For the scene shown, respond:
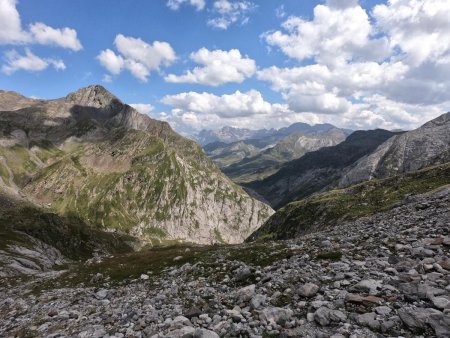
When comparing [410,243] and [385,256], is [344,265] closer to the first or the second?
[385,256]

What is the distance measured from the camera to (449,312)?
34.6ft

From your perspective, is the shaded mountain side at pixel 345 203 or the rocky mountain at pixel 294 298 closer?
the rocky mountain at pixel 294 298

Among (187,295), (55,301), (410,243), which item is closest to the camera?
(410,243)

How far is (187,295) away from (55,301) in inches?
577

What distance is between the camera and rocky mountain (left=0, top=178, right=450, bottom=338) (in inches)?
455

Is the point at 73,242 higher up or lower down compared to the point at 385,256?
lower down

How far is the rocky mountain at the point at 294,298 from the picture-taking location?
1156 cm

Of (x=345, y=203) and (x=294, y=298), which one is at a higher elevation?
(x=294, y=298)

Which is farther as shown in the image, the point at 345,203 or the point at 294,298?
the point at 345,203

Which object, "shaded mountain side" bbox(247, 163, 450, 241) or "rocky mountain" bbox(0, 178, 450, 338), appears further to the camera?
"shaded mountain side" bbox(247, 163, 450, 241)

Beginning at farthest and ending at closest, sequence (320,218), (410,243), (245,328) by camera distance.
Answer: (320,218)
(410,243)
(245,328)

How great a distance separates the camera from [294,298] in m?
14.8

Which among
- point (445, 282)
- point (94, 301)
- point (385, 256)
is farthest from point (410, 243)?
point (94, 301)

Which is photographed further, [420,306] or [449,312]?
[420,306]
